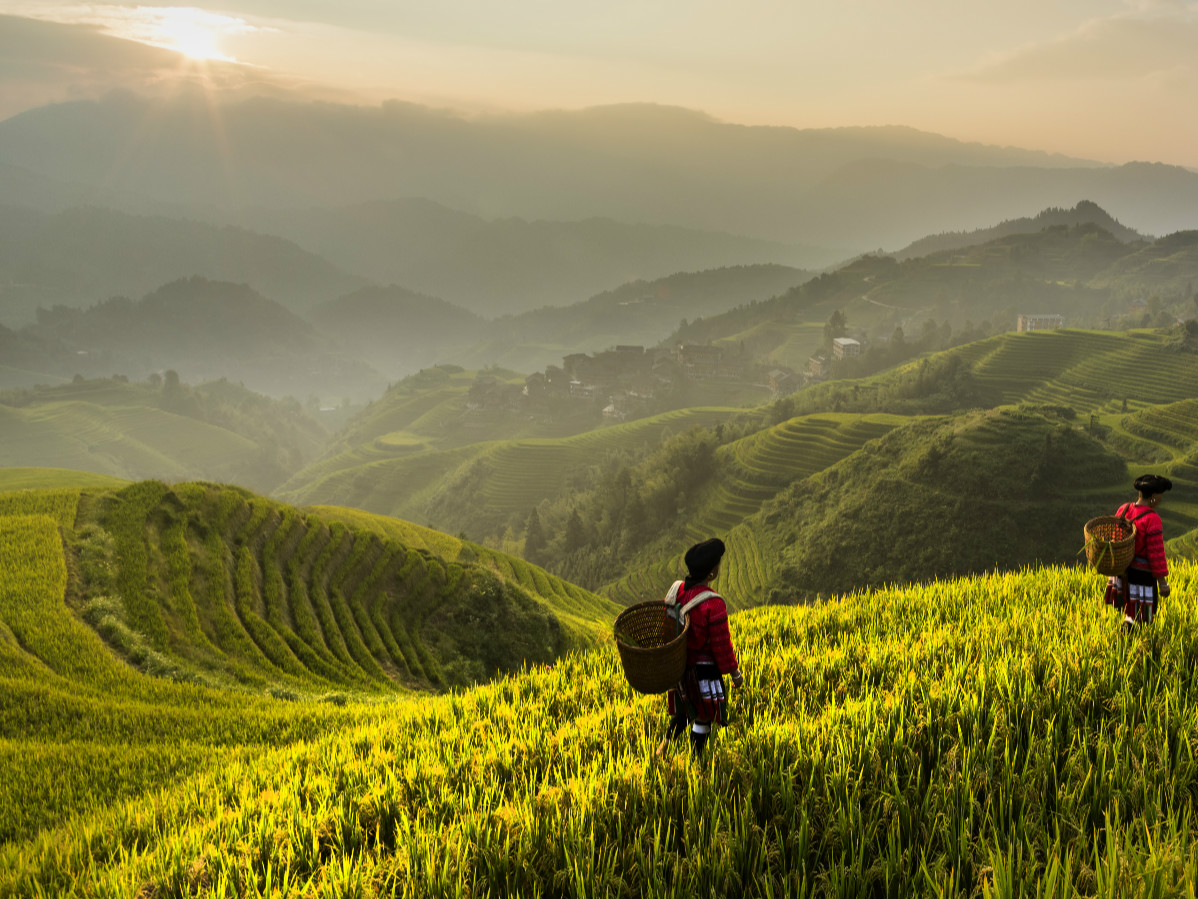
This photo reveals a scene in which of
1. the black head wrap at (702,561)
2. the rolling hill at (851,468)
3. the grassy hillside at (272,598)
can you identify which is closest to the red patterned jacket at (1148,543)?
the black head wrap at (702,561)

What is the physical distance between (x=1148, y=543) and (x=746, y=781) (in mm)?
5813

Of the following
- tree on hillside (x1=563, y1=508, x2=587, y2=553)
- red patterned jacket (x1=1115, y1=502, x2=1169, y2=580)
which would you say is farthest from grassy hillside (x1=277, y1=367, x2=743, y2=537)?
red patterned jacket (x1=1115, y1=502, x2=1169, y2=580)

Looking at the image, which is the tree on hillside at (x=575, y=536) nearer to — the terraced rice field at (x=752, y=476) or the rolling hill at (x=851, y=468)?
the rolling hill at (x=851, y=468)

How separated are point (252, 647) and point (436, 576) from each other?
32.6 ft

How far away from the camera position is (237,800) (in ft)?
19.1

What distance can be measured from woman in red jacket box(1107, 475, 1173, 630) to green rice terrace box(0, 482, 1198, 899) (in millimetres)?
294

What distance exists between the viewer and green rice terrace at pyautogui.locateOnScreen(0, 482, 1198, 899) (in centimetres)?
343

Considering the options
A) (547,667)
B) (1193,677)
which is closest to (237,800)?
(547,667)

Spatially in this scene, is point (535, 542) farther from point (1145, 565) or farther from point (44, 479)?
point (1145, 565)

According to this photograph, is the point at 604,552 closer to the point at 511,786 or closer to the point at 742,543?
the point at 742,543

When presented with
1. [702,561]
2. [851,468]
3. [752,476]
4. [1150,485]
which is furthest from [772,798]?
[752,476]

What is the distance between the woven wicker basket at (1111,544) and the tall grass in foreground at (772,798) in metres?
0.68

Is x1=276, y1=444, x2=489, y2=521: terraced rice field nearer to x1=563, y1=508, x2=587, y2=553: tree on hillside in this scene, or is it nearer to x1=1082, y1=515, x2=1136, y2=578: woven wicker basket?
x1=563, y1=508, x2=587, y2=553: tree on hillside

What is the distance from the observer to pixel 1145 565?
21.9ft
